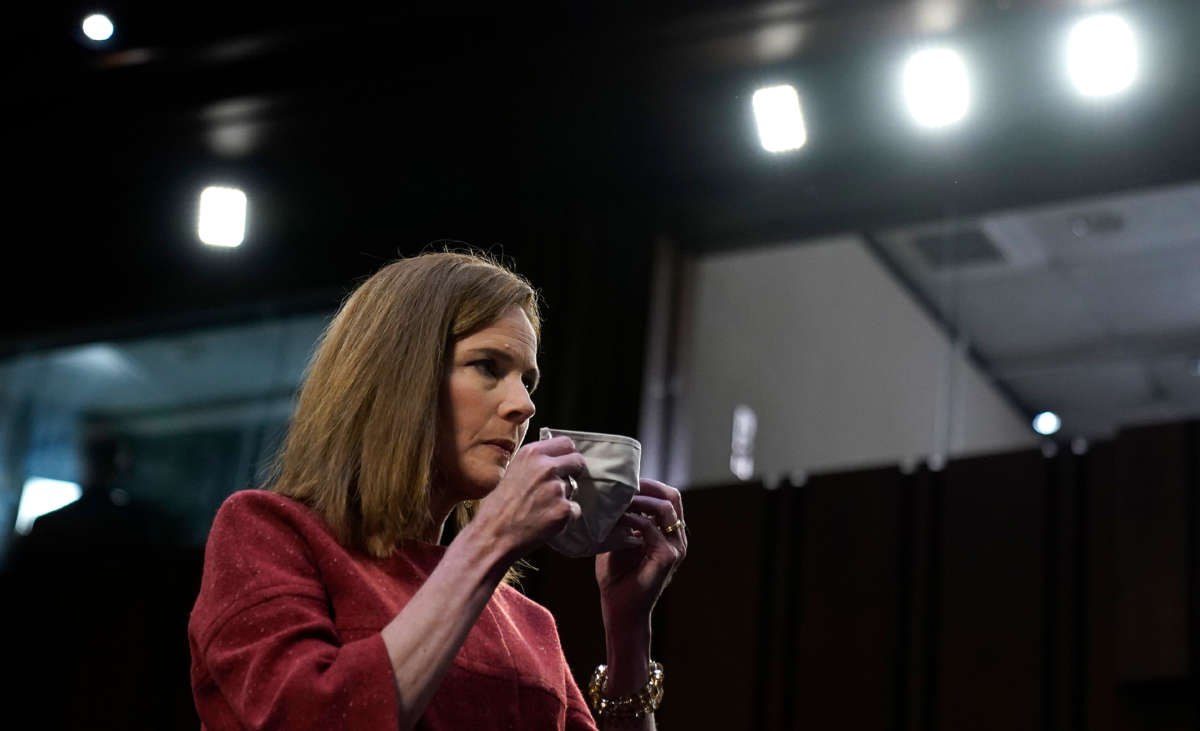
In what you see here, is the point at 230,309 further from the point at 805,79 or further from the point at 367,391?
the point at 367,391

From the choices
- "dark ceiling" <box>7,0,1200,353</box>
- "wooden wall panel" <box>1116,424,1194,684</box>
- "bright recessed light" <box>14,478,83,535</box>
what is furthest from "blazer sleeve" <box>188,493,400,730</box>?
"bright recessed light" <box>14,478,83,535</box>

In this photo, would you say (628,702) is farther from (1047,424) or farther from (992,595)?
(1047,424)

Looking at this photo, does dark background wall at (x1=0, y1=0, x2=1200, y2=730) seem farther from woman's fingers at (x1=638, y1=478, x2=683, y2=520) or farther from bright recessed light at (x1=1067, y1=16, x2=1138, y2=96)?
woman's fingers at (x1=638, y1=478, x2=683, y2=520)

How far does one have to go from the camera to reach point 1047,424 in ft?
13.2

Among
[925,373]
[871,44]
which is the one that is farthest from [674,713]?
[871,44]

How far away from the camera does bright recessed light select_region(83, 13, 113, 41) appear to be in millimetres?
3854

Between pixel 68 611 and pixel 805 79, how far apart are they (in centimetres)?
252

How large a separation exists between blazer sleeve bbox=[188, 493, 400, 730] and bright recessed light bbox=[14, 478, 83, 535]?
3.57 meters

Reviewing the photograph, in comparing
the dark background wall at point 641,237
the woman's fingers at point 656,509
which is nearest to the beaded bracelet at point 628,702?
the woman's fingers at point 656,509

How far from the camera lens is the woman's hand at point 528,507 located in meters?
1.28

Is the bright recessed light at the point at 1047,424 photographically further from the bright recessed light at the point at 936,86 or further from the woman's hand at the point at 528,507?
the woman's hand at the point at 528,507

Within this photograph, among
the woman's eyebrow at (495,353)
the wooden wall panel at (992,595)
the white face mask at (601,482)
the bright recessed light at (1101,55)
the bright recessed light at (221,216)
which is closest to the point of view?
the white face mask at (601,482)

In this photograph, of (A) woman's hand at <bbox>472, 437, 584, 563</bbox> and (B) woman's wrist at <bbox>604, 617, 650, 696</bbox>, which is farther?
(B) woman's wrist at <bbox>604, 617, 650, 696</bbox>

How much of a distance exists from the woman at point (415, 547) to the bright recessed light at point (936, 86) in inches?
101
